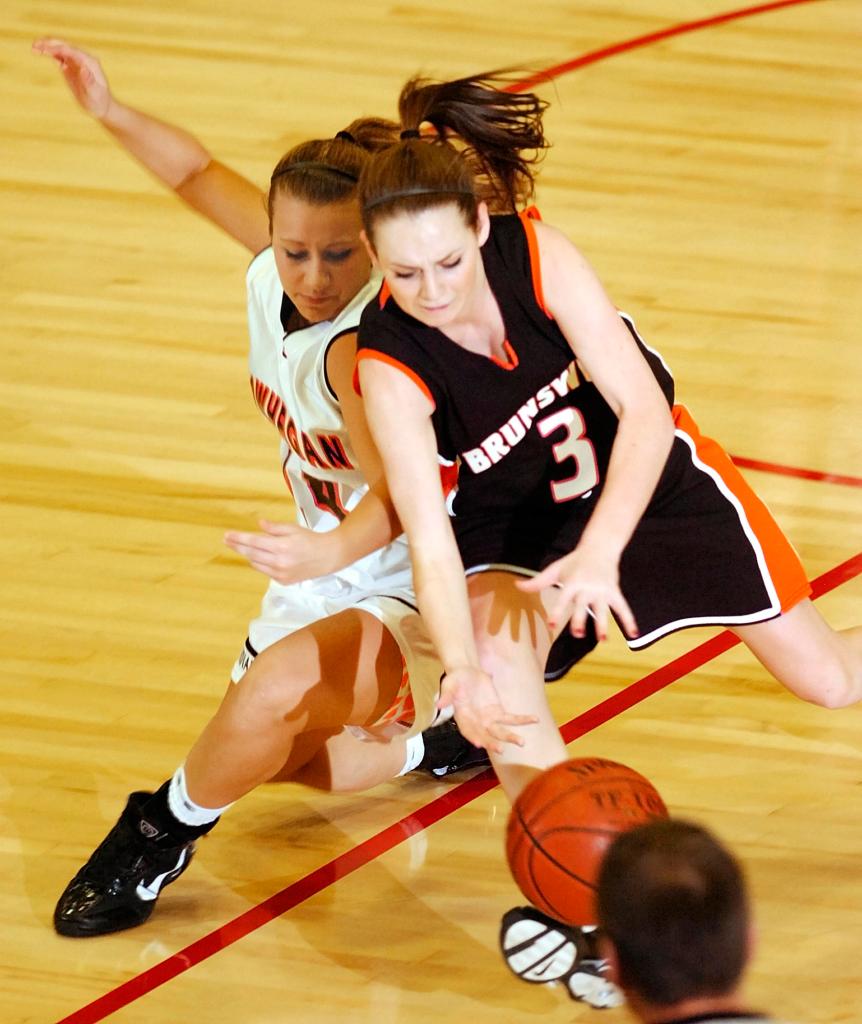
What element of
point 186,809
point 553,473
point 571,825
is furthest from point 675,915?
point 186,809

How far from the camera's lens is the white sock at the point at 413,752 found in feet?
12.2

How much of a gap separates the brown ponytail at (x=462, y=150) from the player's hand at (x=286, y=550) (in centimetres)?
53

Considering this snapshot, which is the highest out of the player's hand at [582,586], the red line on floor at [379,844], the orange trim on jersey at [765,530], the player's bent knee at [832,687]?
the player's hand at [582,586]

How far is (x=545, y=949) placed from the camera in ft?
9.59

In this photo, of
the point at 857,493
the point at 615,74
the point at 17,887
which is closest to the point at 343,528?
the point at 17,887

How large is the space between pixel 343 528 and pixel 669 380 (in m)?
Result: 0.68

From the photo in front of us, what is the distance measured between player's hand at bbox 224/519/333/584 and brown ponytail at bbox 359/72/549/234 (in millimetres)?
529

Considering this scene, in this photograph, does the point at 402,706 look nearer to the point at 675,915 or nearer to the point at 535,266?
the point at 535,266

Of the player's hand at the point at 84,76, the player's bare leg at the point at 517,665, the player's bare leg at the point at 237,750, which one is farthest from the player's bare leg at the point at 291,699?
the player's hand at the point at 84,76

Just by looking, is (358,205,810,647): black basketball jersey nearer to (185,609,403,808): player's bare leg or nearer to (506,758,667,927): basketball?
(185,609,403,808): player's bare leg

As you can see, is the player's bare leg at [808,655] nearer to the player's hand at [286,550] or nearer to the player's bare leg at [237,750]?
the player's bare leg at [237,750]

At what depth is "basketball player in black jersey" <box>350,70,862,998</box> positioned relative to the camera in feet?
9.39

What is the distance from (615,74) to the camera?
7.78 meters

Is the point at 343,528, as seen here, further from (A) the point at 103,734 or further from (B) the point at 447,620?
(A) the point at 103,734
